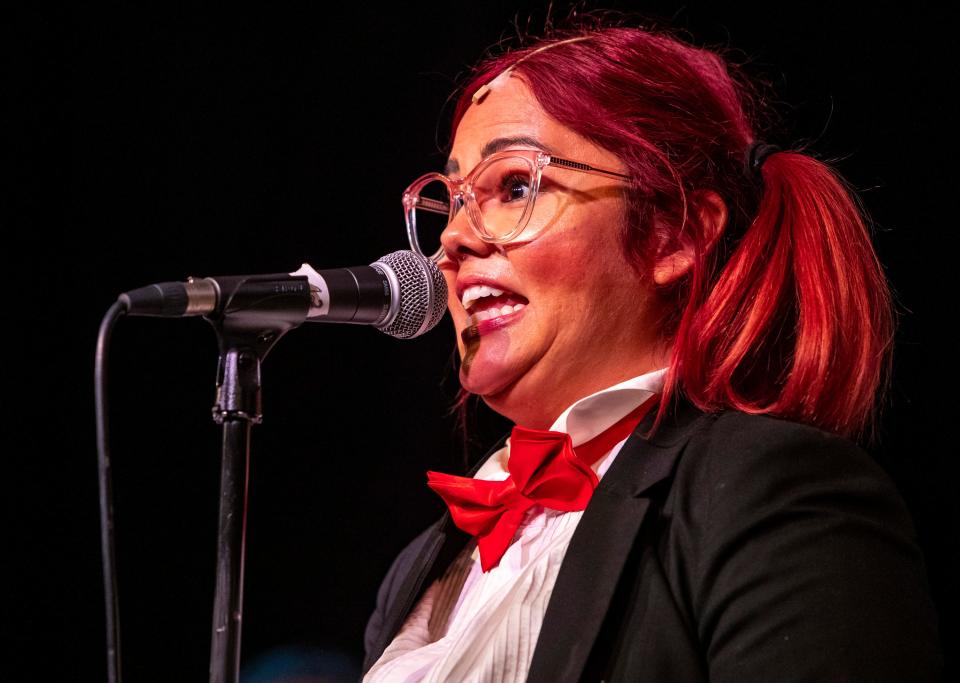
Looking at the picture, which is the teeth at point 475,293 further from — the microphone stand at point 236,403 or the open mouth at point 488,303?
the microphone stand at point 236,403

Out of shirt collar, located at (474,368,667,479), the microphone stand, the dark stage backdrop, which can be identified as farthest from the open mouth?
the dark stage backdrop

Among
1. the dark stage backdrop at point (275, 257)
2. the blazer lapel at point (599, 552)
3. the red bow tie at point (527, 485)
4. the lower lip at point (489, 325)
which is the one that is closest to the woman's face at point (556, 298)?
the lower lip at point (489, 325)

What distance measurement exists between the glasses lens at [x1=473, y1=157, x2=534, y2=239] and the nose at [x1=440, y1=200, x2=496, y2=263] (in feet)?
0.10

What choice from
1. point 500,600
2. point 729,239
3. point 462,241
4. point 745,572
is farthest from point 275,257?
point 745,572

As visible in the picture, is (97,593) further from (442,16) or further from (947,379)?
(947,379)

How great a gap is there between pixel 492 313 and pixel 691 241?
15.1 inches

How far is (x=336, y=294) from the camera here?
4.70 feet

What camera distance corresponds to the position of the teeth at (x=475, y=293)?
5.74 ft

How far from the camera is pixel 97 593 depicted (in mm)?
2311

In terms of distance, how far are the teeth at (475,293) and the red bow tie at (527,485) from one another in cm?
26

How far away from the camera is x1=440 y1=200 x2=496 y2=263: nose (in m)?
1.76

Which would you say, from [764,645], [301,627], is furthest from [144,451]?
[764,645]

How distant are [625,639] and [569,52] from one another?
1093 mm

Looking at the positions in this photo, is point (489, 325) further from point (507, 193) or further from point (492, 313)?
point (507, 193)
